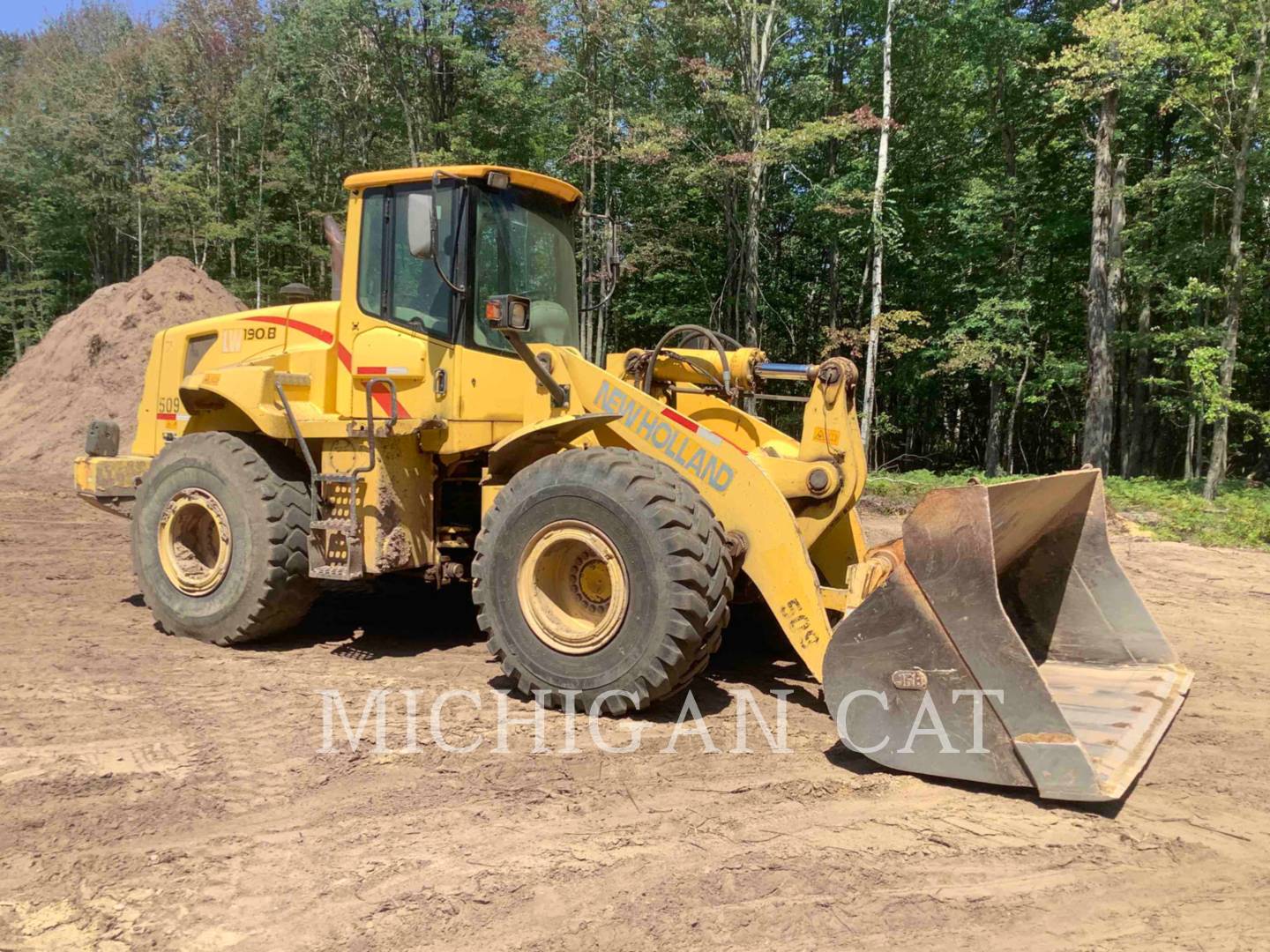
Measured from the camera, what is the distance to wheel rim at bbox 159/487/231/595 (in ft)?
18.3

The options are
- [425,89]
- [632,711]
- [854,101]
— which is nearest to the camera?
[632,711]

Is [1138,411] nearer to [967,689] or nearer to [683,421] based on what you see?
[683,421]

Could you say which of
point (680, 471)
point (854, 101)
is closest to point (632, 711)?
point (680, 471)

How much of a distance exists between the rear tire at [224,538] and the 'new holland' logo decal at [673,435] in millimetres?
2134

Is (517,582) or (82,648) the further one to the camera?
(82,648)

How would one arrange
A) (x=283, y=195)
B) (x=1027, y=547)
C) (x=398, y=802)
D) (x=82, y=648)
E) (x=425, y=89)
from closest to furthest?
(x=398, y=802) → (x=1027, y=547) → (x=82, y=648) → (x=425, y=89) → (x=283, y=195)

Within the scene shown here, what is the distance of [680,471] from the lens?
449 centimetres

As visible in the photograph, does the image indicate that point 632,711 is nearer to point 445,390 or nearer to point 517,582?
point 517,582

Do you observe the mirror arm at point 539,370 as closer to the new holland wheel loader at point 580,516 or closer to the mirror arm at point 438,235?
the new holland wheel loader at point 580,516

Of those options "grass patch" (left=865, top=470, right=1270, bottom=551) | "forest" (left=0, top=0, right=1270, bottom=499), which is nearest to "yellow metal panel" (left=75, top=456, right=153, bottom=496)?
"forest" (left=0, top=0, right=1270, bottom=499)

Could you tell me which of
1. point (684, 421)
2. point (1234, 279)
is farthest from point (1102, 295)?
point (684, 421)

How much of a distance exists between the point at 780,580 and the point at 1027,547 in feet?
5.45

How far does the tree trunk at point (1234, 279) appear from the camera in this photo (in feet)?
47.2

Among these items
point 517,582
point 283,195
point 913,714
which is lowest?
point 913,714
